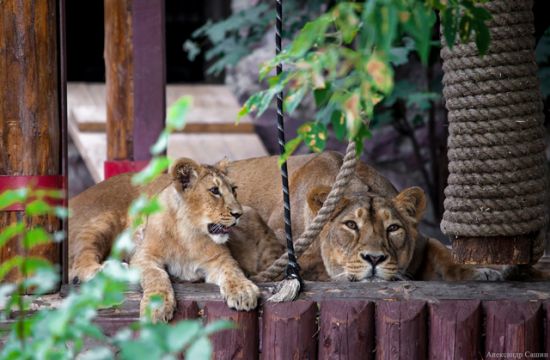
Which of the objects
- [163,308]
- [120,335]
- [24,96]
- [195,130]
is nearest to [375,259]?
[163,308]

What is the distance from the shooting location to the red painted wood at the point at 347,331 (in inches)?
135

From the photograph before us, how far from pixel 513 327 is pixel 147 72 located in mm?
2966

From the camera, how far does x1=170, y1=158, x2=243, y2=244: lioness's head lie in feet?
12.5

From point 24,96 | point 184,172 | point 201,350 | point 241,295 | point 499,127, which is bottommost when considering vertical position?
point 241,295

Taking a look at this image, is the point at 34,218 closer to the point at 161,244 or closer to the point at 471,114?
the point at 161,244

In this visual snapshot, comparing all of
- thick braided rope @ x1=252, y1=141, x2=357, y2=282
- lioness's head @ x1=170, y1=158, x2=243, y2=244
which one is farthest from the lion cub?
thick braided rope @ x1=252, y1=141, x2=357, y2=282

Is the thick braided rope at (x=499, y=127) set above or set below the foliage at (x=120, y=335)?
above

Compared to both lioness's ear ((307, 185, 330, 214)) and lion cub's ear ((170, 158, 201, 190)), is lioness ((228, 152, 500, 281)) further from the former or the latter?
lion cub's ear ((170, 158, 201, 190))

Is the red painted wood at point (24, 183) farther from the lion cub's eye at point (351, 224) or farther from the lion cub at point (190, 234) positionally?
the lion cub's eye at point (351, 224)

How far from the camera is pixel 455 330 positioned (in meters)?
3.42

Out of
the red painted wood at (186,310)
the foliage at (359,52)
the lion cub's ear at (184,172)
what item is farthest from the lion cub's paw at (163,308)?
the foliage at (359,52)

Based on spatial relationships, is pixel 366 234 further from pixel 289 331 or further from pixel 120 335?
pixel 120 335

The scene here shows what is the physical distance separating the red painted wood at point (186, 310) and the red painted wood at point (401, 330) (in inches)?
24.4

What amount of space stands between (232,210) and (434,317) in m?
0.86
